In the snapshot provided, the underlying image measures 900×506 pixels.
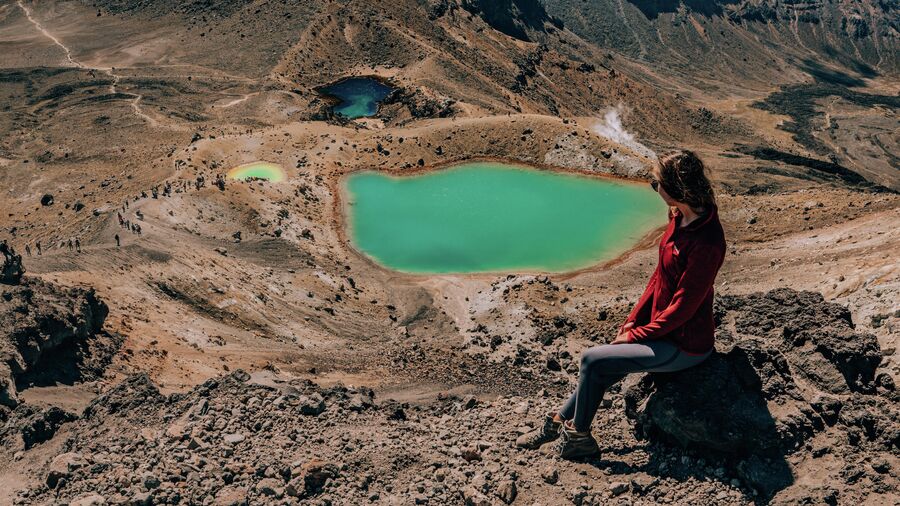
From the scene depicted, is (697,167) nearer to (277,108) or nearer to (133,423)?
(133,423)

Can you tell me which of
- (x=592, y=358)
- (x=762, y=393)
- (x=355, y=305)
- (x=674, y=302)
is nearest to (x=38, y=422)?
(x=592, y=358)

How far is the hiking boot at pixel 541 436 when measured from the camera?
12847 mm

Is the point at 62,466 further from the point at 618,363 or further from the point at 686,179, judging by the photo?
the point at 686,179

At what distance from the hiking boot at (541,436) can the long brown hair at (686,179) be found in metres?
5.19

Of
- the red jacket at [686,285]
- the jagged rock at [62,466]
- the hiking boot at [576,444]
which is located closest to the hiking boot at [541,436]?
the hiking boot at [576,444]

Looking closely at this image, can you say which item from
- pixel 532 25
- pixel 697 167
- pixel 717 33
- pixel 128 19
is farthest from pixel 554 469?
pixel 717 33

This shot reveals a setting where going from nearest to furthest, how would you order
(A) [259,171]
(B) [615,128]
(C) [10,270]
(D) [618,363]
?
(D) [618,363]
(C) [10,270]
(A) [259,171]
(B) [615,128]

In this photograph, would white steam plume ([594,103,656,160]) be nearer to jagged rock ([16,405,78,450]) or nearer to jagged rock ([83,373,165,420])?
jagged rock ([83,373,165,420])

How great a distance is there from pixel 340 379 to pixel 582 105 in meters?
78.1

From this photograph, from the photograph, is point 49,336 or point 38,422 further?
point 49,336

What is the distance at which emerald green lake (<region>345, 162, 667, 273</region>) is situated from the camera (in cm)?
4300

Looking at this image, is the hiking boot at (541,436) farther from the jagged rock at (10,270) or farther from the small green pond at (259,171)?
the small green pond at (259,171)

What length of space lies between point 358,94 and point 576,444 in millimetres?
75994

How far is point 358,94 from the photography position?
82938 mm
